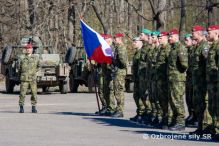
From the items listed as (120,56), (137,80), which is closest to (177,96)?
(137,80)

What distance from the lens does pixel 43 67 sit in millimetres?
33094

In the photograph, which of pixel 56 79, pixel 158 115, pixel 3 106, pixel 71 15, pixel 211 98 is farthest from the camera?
pixel 71 15

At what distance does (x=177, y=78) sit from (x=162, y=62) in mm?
794

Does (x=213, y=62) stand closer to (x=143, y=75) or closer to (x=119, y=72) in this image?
(x=143, y=75)

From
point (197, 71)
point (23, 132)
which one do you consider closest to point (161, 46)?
point (197, 71)

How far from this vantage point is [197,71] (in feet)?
48.0

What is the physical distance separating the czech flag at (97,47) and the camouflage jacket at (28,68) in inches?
67.3

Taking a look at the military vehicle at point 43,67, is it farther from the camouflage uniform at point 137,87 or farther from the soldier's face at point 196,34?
the soldier's face at point 196,34

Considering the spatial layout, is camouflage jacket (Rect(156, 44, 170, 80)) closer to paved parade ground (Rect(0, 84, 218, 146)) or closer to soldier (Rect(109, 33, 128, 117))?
paved parade ground (Rect(0, 84, 218, 146))

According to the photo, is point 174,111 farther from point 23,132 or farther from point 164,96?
point 23,132

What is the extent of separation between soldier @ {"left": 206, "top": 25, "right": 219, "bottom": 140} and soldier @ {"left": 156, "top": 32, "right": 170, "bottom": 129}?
8.11ft

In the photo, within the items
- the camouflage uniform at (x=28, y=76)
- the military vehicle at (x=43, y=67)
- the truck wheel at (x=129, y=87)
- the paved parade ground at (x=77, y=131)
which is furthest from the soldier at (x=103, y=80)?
the truck wheel at (x=129, y=87)

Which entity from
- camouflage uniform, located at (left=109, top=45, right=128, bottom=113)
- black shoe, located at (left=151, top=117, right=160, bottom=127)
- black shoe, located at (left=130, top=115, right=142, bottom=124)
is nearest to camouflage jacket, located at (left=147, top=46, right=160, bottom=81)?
black shoe, located at (left=151, top=117, right=160, bottom=127)

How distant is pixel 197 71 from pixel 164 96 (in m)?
1.90
